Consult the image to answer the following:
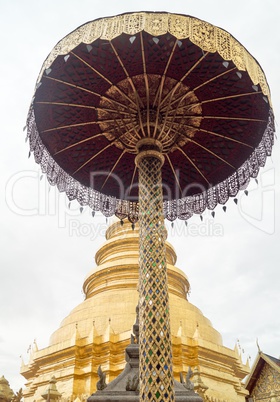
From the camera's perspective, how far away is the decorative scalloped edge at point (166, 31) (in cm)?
653

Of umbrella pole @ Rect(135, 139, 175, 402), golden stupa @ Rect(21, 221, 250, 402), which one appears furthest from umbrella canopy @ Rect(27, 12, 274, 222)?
golden stupa @ Rect(21, 221, 250, 402)

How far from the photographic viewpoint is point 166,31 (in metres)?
6.48

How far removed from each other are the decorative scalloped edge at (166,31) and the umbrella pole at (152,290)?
5.99ft

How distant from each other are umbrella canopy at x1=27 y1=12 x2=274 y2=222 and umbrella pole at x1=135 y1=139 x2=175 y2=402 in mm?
696

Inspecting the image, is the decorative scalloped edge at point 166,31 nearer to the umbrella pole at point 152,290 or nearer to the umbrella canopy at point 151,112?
the umbrella canopy at point 151,112

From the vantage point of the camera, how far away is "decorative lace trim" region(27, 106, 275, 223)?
28.3 ft

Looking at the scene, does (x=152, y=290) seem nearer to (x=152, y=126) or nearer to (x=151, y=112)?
(x=152, y=126)

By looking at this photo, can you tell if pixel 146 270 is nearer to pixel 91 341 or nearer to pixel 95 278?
pixel 91 341

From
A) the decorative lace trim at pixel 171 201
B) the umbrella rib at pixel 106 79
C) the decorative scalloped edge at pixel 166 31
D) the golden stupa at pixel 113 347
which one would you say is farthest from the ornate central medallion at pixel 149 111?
the golden stupa at pixel 113 347

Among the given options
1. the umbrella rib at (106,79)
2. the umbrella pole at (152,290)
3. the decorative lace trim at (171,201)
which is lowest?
the umbrella pole at (152,290)

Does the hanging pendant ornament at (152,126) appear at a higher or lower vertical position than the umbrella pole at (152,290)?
higher

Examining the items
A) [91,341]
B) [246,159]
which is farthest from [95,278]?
[246,159]

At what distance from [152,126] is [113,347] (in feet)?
50.3

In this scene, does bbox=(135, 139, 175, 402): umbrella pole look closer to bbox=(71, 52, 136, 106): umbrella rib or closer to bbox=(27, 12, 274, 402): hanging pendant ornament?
bbox=(27, 12, 274, 402): hanging pendant ornament
